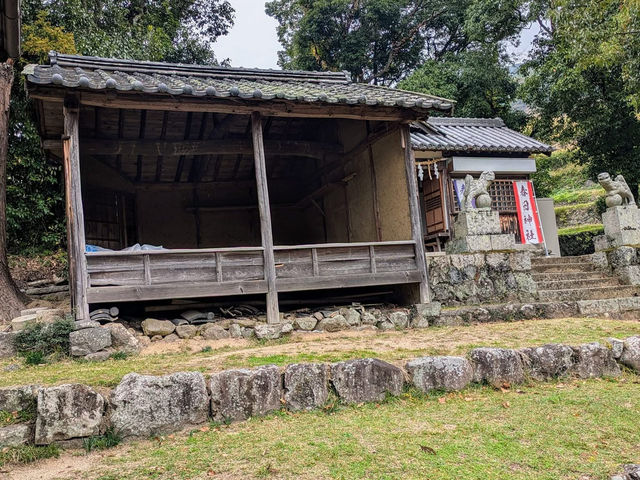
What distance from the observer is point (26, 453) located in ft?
13.2

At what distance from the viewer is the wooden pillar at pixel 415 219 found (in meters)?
8.95

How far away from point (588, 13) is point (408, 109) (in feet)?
21.6

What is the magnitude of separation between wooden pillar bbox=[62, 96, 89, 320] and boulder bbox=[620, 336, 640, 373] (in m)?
7.24

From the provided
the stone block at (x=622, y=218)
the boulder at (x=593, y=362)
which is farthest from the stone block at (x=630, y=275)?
the boulder at (x=593, y=362)

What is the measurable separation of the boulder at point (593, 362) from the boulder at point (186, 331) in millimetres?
5397

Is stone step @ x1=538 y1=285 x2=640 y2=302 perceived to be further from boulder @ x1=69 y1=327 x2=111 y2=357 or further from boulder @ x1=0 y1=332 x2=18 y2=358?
boulder @ x1=0 y1=332 x2=18 y2=358

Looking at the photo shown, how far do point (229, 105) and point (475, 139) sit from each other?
33.0 ft

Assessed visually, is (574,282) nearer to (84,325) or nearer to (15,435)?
(84,325)

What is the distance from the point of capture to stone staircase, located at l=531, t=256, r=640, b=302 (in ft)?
32.7

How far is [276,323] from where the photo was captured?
26.1ft

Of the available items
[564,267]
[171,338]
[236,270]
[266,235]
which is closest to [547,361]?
[266,235]

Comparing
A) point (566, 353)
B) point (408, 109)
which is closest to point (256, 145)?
point (408, 109)

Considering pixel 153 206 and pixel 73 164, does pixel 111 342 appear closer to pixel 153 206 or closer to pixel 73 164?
pixel 73 164

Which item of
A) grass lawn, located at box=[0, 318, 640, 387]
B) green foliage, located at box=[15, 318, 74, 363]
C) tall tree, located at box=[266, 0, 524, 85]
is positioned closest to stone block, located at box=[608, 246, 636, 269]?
grass lawn, located at box=[0, 318, 640, 387]
